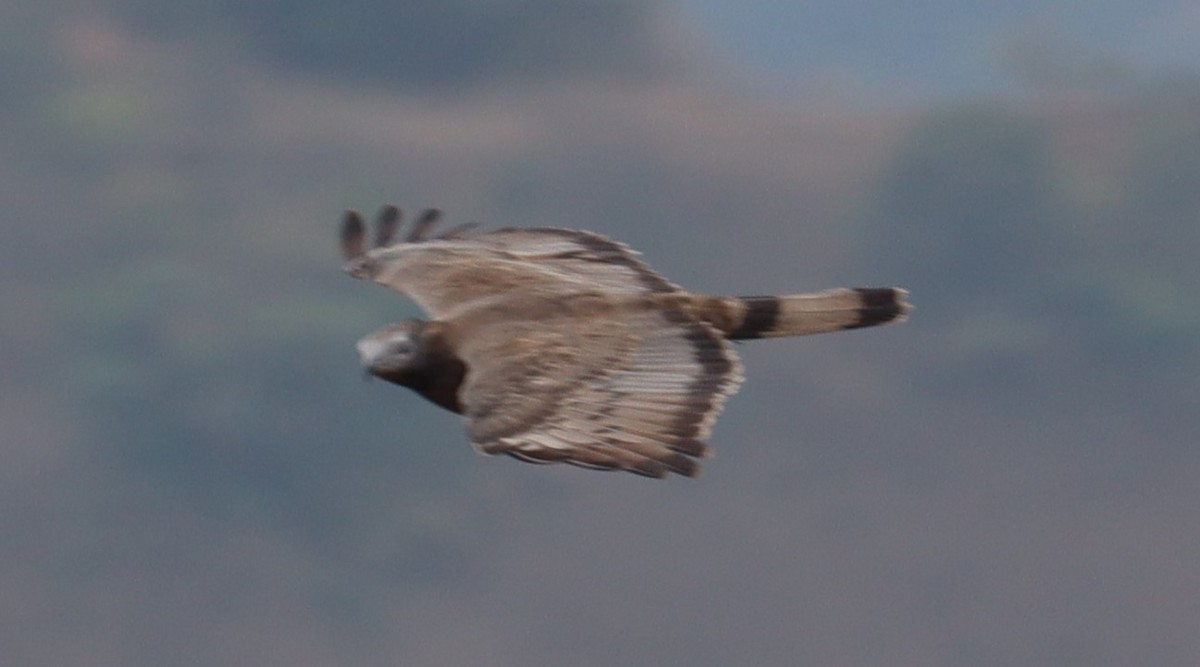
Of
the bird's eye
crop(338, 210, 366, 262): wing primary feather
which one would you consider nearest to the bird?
the bird's eye

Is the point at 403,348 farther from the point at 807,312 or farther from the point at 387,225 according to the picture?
the point at 387,225

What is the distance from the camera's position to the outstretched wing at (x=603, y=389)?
463 inches

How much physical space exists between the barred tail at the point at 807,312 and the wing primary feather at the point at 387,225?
150 inches

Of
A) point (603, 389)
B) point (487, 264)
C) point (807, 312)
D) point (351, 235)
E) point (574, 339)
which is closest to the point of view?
point (603, 389)

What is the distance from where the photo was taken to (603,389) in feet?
40.8

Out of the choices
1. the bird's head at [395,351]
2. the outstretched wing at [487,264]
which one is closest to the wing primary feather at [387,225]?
the outstretched wing at [487,264]

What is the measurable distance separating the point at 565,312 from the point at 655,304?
1.99 feet

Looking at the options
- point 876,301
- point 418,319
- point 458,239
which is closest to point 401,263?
point 458,239

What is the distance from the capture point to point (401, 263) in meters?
15.9

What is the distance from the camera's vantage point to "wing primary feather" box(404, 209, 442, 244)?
17.3 m

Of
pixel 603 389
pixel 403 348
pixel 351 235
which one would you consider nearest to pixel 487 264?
pixel 403 348

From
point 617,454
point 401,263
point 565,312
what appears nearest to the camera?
point 617,454

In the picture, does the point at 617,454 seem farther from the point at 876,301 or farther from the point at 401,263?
the point at 401,263

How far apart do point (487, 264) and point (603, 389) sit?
2.91m
